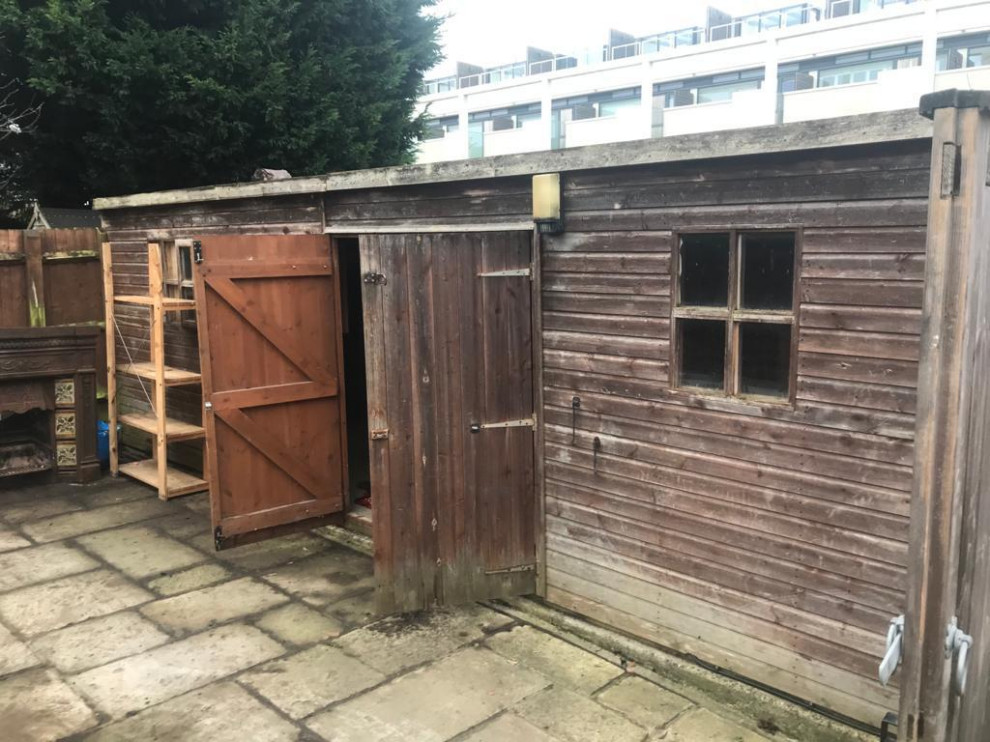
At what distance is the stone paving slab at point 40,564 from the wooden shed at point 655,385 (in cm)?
104

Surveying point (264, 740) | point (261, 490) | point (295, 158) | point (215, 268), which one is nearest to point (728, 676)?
point (264, 740)

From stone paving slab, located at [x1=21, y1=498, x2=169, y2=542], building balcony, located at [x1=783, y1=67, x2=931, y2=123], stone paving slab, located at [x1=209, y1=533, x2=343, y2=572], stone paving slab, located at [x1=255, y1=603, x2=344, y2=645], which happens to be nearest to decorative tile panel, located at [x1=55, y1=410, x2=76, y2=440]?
stone paving slab, located at [x1=21, y1=498, x2=169, y2=542]

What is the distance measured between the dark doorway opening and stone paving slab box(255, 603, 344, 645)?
1588 mm

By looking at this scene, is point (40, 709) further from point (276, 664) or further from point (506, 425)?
point (506, 425)

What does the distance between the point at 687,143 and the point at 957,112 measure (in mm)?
1815

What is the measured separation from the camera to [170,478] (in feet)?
24.8

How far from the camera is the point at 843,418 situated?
12.1 feet

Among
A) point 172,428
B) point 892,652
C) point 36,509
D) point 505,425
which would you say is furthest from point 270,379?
point 892,652

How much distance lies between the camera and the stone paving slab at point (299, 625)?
4840 millimetres

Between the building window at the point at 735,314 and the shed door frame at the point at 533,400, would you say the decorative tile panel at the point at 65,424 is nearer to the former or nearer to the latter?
the shed door frame at the point at 533,400

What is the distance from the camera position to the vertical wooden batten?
2242mm

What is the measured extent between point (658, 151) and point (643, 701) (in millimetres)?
2769

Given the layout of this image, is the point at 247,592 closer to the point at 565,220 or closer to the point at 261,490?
the point at 261,490

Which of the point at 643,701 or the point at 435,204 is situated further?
the point at 435,204
